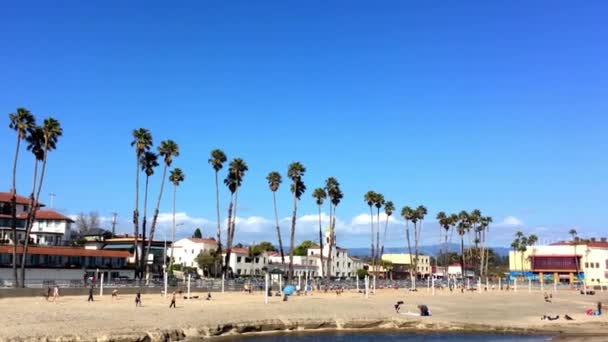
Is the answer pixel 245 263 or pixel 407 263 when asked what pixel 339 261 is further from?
pixel 407 263

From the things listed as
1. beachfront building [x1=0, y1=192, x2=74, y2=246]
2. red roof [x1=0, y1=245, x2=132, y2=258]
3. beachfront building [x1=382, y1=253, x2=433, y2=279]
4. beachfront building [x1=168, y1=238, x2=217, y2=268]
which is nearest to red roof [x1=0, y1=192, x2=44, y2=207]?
beachfront building [x1=0, y1=192, x2=74, y2=246]

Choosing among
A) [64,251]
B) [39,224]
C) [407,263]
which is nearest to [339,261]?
[407,263]

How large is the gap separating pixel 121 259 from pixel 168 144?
18510mm

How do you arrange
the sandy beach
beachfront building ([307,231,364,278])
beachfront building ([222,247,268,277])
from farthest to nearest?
beachfront building ([307,231,364,278]) → beachfront building ([222,247,268,277]) → the sandy beach

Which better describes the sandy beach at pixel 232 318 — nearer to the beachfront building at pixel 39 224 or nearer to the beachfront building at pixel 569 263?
the beachfront building at pixel 39 224

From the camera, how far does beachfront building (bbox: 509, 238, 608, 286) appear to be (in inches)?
5113

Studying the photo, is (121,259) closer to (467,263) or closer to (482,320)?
(482,320)

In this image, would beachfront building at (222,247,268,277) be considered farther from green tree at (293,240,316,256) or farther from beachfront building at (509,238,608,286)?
beachfront building at (509,238,608,286)

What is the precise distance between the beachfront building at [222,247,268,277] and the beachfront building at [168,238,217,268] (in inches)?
241

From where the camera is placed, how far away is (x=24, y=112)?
59.3 meters

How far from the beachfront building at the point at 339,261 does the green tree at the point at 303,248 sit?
276 centimetres

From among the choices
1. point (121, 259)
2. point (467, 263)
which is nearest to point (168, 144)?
point (121, 259)

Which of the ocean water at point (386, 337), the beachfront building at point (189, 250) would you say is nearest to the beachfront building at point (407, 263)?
the beachfront building at point (189, 250)

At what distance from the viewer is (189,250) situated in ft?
417
